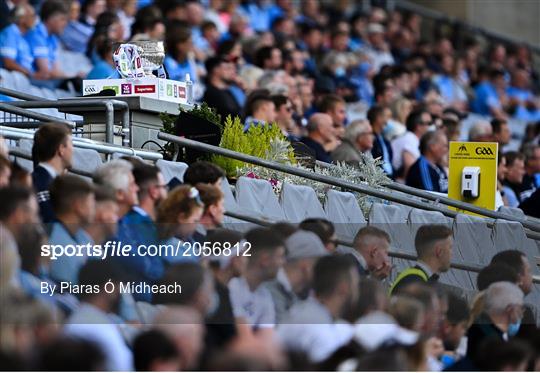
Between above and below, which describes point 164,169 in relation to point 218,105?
below

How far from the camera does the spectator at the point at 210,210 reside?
7.78 m

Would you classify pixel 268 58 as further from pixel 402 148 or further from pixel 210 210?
pixel 210 210

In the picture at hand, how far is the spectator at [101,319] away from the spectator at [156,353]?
0.11 m

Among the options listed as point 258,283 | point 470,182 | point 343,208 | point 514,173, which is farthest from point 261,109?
point 258,283

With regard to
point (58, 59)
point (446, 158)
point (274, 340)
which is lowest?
point (274, 340)

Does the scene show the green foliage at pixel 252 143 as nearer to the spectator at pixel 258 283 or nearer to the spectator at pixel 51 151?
the spectator at pixel 51 151

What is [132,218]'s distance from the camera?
7602mm

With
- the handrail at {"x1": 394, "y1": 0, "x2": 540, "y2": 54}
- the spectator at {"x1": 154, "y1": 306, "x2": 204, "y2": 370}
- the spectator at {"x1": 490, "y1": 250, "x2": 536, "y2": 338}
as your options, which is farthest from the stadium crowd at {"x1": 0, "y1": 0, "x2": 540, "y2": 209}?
the spectator at {"x1": 154, "y1": 306, "x2": 204, "y2": 370}

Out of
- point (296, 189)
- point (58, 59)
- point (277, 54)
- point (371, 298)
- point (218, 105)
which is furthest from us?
point (277, 54)

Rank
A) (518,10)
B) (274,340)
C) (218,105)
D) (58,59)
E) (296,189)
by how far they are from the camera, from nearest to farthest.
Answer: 1. (274,340)
2. (296,189)
3. (218,105)
4. (58,59)
5. (518,10)

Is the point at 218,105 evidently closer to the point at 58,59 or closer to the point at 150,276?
the point at 58,59

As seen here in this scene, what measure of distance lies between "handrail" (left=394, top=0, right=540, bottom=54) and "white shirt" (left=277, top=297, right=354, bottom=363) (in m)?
16.6

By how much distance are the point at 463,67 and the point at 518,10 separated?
4.79 m

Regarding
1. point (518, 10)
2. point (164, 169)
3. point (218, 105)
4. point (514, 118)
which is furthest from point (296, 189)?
point (518, 10)
